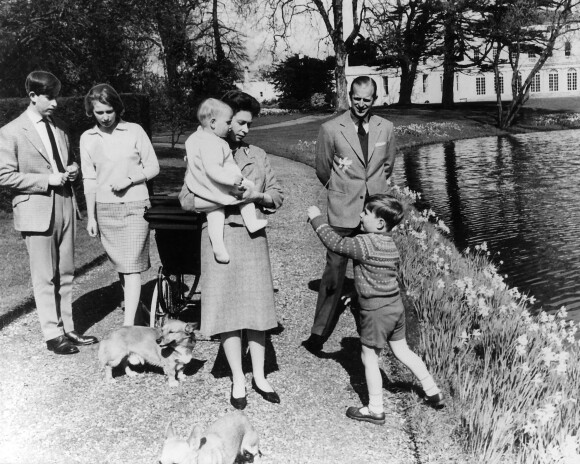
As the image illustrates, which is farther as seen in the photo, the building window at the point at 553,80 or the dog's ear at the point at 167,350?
the building window at the point at 553,80

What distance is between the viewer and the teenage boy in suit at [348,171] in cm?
478

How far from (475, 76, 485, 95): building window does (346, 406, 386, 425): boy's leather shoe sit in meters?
63.6

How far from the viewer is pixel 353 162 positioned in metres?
4.82

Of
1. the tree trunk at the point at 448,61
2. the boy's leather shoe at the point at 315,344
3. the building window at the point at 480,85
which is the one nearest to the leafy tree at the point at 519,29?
the tree trunk at the point at 448,61

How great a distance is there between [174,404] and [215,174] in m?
1.60

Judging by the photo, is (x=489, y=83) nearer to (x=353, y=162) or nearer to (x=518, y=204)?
(x=518, y=204)

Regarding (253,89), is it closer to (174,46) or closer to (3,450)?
(174,46)

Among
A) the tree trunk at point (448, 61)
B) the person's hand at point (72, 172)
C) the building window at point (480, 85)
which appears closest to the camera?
the person's hand at point (72, 172)

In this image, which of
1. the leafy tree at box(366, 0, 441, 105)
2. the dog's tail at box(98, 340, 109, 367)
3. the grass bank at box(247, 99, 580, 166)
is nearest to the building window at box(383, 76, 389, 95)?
the leafy tree at box(366, 0, 441, 105)

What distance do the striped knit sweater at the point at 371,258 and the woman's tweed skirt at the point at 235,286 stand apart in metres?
0.52

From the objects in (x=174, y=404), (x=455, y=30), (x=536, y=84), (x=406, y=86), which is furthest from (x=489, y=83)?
(x=174, y=404)

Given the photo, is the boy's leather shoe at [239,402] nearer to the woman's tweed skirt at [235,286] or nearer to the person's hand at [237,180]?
the woman's tweed skirt at [235,286]

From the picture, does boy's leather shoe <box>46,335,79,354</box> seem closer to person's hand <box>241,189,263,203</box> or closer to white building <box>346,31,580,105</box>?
person's hand <box>241,189,263,203</box>

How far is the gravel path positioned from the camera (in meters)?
3.54
